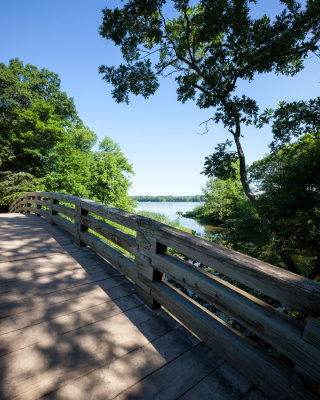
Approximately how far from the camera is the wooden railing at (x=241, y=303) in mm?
1026

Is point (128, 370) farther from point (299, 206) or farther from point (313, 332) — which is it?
point (299, 206)

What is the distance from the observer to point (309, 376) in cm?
101

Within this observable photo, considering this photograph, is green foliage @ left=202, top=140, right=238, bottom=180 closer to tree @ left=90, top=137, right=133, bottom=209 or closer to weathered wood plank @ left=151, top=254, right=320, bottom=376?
weathered wood plank @ left=151, top=254, right=320, bottom=376

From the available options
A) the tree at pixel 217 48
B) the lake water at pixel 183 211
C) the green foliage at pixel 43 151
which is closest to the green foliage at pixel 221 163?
the tree at pixel 217 48

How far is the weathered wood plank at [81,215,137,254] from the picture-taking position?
8.11ft

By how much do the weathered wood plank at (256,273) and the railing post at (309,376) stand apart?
64 mm

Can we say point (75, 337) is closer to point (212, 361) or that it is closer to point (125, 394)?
point (125, 394)

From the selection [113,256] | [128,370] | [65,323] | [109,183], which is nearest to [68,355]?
[65,323]

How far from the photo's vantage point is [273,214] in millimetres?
6773

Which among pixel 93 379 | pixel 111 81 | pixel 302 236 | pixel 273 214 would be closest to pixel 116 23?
pixel 111 81

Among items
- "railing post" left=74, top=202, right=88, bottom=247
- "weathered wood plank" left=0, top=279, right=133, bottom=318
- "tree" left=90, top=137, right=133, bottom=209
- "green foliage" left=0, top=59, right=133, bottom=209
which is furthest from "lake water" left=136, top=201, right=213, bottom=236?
"weathered wood plank" left=0, top=279, right=133, bottom=318

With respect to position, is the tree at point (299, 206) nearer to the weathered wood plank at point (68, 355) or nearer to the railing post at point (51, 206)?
the weathered wood plank at point (68, 355)

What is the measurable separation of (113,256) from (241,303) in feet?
6.63

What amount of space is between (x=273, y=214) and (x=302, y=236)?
1157mm
